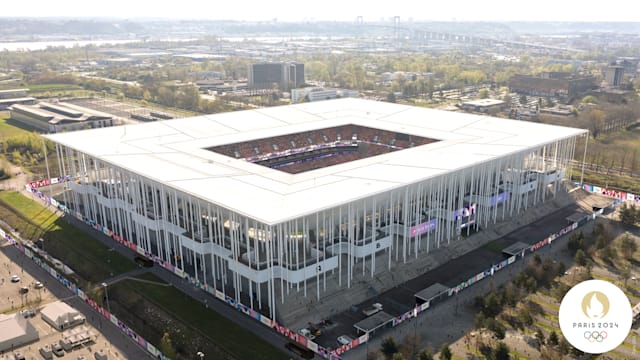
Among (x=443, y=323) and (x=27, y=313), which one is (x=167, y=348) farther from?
(x=443, y=323)

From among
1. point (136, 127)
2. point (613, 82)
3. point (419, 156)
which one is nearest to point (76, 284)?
point (136, 127)

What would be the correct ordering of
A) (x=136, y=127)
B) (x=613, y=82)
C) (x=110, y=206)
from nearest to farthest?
(x=110, y=206)
(x=136, y=127)
(x=613, y=82)

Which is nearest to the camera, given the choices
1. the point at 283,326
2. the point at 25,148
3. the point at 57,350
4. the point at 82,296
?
the point at 57,350

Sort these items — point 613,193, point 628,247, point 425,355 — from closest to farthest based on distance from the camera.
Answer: point 425,355, point 628,247, point 613,193

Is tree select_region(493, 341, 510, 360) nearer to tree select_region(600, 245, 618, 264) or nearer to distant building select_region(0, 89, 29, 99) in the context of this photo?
tree select_region(600, 245, 618, 264)

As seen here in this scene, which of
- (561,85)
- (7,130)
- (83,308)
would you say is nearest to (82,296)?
(83,308)

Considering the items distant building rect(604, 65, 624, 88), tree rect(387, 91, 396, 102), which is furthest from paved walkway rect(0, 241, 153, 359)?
distant building rect(604, 65, 624, 88)

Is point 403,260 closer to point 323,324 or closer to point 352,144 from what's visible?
point 323,324
